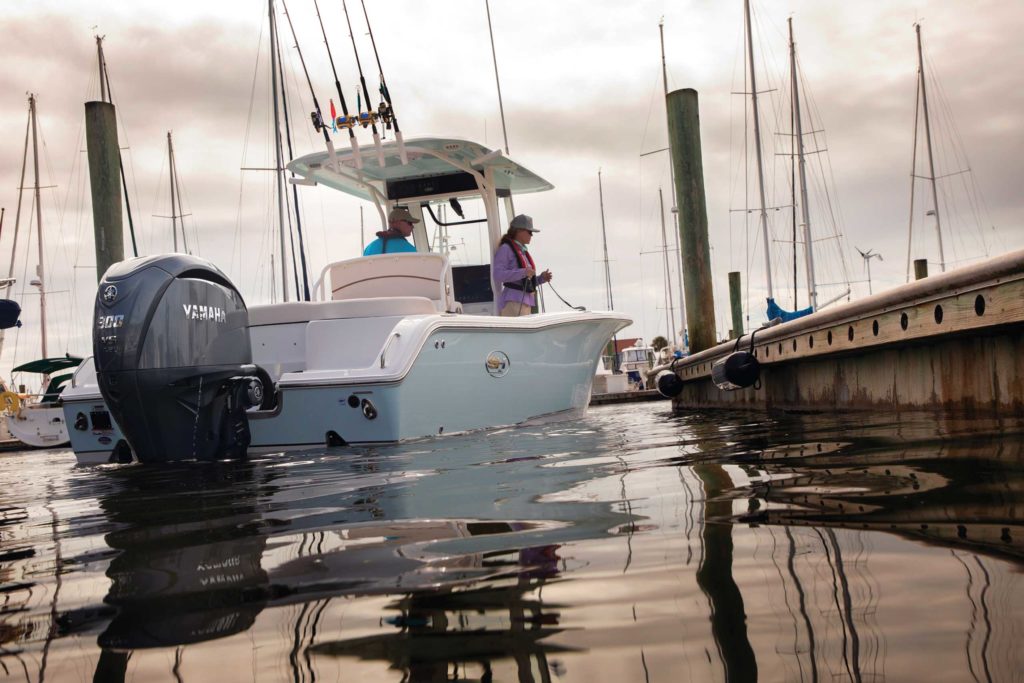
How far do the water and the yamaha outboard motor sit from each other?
1648 mm

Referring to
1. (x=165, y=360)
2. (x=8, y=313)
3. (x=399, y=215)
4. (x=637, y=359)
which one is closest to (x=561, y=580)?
(x=165, y=360)

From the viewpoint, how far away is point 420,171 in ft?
29.0

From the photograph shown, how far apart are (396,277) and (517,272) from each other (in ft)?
4.20

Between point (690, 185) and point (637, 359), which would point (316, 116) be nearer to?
point (690, 185)

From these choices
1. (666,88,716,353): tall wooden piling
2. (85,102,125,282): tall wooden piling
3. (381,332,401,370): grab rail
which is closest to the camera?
(381,332,401,370): grab rail

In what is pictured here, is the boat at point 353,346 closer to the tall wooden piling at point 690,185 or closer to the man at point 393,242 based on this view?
the man at point 393,242

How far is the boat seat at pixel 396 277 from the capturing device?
7.15 metres

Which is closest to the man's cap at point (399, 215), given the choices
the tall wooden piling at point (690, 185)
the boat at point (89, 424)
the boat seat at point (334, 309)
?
the boat seat at point (334, 309)

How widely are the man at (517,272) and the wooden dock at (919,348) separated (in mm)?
2123

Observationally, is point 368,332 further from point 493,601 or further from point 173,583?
point 493,601

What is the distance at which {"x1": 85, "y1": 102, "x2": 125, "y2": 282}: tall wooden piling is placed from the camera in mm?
9570

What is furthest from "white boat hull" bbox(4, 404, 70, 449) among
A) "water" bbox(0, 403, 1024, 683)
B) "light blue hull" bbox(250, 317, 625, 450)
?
"water" bbox(0, 403, 1024, 683)

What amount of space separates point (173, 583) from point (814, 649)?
3.68ft

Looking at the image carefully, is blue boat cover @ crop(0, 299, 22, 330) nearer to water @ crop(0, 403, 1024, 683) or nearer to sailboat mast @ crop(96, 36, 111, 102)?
sailboat mast @ crop(96, 36, 111, 102)
